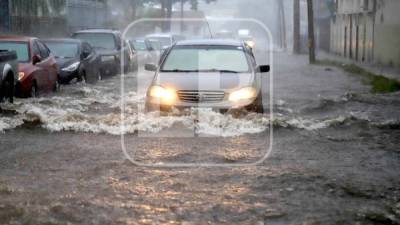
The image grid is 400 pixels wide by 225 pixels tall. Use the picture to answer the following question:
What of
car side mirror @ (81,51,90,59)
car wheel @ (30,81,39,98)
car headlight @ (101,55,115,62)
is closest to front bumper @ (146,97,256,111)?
car wheel @ (30,81,39,98)

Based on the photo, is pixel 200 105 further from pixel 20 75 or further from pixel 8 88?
pixel 20 75

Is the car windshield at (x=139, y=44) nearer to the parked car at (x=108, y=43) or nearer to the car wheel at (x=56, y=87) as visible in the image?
the parked car at (x=108, y=43)

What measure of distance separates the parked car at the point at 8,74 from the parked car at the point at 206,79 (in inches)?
107

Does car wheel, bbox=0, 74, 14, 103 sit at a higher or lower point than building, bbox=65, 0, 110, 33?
lower

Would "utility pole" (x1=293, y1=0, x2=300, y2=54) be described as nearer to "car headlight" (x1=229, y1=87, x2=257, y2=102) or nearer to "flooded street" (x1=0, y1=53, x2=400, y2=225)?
"flooded street" (x1=0, y1=53, x2=400, y2=225)

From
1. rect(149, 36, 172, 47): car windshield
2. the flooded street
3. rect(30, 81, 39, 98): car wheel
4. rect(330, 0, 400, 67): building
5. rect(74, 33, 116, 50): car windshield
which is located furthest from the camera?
rect(149, 36, 172, 47): car windshield

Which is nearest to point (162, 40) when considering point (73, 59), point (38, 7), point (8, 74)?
point (38, 7)

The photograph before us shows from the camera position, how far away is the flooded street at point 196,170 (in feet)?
20.1

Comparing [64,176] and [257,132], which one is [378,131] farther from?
[64,176]

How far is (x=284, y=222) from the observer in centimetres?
590

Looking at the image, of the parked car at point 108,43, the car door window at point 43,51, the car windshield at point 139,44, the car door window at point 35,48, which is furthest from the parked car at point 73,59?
the car windshield at point 139,44

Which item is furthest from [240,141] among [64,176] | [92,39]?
[92,39]

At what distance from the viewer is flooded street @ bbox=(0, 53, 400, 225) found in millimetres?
6125

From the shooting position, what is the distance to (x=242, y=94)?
414 inches
